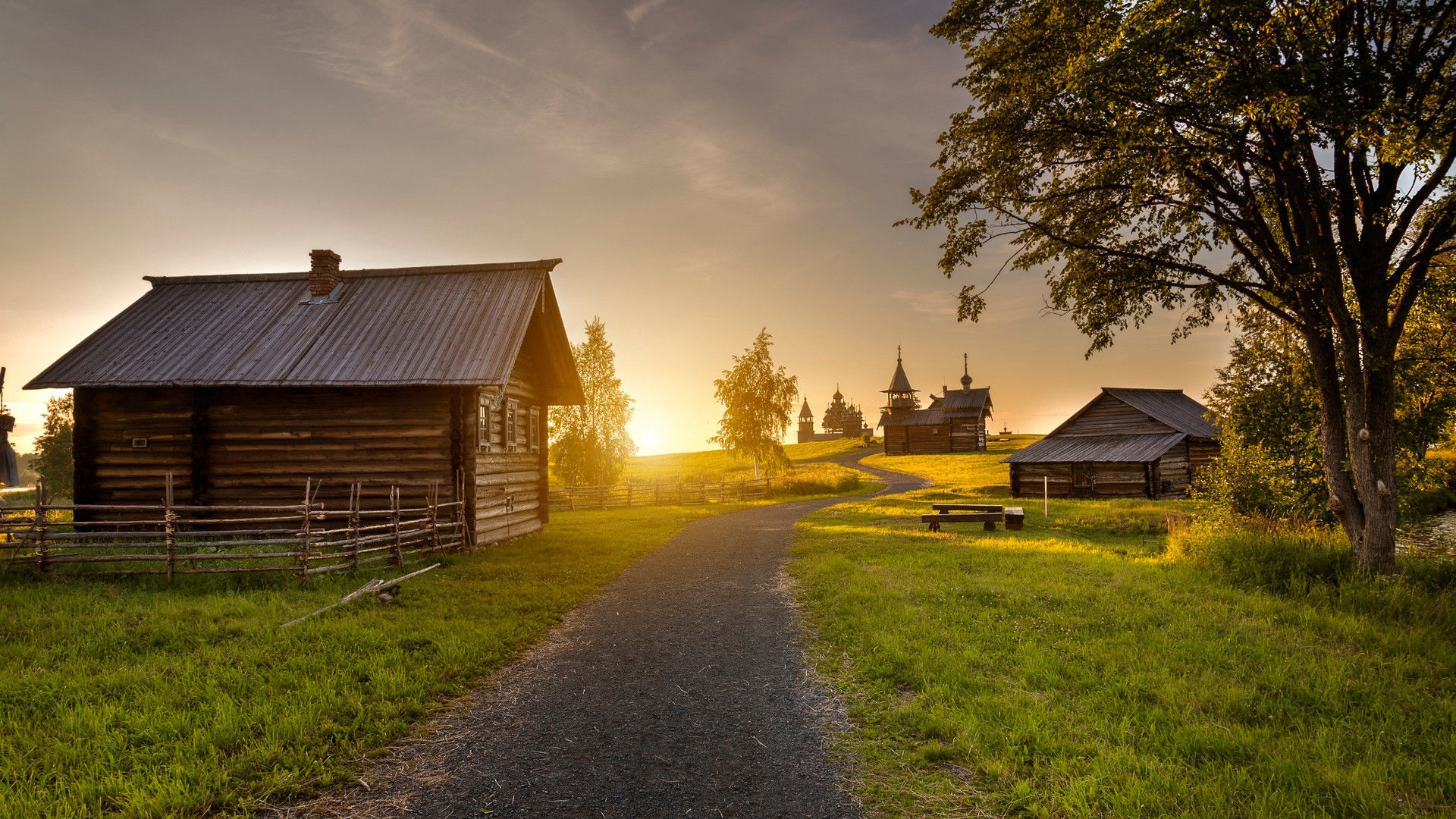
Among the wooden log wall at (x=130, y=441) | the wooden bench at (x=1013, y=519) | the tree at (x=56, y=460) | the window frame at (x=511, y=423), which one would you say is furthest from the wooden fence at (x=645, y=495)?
the tree at (x=56, y=460)

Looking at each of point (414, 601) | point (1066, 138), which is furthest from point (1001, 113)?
point (414, 601)

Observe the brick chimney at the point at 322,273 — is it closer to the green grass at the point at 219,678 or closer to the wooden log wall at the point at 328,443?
the wooden log wall at the point at 328,443

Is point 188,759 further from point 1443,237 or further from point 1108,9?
point 1443,237

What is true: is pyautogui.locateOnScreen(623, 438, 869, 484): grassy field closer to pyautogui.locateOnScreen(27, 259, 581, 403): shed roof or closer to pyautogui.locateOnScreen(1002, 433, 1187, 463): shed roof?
pyautogui.locateOnScreen(1002, 433, 1187, 463): shed roof

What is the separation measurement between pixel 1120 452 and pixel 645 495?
25976 millimetres

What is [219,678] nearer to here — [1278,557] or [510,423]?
[510,423]

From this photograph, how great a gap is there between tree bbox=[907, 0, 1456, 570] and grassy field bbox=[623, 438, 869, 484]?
39768 millimetres

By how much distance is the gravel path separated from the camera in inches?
190

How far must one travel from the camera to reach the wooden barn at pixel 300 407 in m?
16.3

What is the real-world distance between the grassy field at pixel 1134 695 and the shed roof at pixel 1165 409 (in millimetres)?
28061

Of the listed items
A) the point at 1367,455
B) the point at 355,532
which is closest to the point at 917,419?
the point at 1367,455

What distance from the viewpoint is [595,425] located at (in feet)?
135

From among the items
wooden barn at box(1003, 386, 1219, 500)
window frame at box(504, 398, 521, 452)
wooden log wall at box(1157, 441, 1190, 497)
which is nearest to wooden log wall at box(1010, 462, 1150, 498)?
wooden barn at box(1003, 386, 1219, 500)

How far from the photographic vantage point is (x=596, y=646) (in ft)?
29.0
